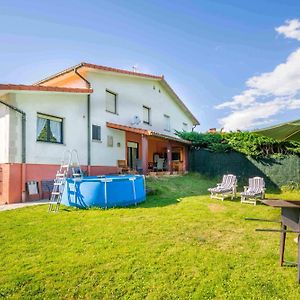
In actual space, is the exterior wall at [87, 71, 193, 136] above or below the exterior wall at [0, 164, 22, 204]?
above

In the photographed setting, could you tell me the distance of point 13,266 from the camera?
5055mm

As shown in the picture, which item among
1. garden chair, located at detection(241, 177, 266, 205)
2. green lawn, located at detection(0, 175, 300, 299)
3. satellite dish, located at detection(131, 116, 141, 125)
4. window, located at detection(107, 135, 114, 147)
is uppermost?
satellite dish, located at detection(131, 116, 141, 125)

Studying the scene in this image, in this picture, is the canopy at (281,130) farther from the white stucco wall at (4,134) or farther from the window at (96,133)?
the window at (96,133)

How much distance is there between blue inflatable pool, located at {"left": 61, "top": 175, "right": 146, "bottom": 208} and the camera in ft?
34.9

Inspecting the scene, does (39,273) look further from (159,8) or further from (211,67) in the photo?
(211,67)

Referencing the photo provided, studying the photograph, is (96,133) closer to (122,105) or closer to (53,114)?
(53,114)

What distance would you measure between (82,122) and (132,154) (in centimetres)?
Answer: 605

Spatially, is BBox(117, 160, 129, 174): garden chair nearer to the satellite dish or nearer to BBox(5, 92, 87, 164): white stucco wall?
BBox(5, 92, 87, 164): white stucco wall

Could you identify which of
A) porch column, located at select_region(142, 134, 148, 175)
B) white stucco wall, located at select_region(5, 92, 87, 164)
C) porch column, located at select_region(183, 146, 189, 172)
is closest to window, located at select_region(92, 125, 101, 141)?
white stucco wall, located at select_region(5, 92, 87, 164)

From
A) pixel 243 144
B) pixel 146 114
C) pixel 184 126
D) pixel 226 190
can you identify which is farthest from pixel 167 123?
pixel 226 190

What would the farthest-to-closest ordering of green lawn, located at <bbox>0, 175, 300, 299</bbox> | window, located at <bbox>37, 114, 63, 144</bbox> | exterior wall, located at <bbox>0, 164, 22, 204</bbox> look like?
window, located at <bbox>37, 114, 63, 144</bbox> < exterior wall, located at <bbox>0, 164, 22, 204</bbox> < green lawn, located at <bbox>0, 175, 300, 299</bbox>

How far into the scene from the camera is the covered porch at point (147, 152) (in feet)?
61.1

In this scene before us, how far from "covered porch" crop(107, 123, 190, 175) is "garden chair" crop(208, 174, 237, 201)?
19.7ft

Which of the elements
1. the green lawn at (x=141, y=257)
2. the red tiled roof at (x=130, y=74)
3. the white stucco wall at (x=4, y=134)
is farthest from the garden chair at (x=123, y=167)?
the green lawn at (x=141, y=257)
